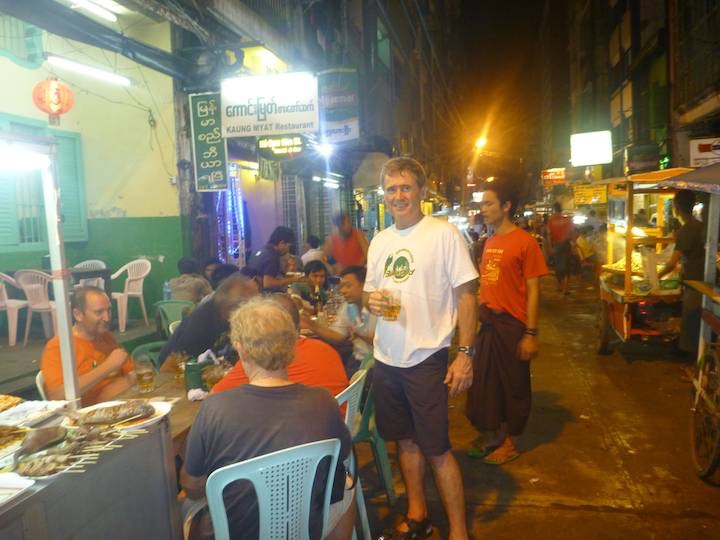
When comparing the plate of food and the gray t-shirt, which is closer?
the gray t-shirt

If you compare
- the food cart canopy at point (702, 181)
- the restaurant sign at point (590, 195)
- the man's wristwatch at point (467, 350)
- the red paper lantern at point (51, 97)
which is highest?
the red paper lantern at point (51, 97)

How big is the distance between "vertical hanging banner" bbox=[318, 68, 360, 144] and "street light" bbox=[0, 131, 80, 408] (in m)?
8.46

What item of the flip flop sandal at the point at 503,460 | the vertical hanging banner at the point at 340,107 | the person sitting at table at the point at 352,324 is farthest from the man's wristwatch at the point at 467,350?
the vertical hanging banner at the point at 340,107

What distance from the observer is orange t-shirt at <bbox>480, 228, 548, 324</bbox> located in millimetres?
4340

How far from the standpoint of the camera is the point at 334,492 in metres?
2.48

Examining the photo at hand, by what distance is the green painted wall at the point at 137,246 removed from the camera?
9.37 m

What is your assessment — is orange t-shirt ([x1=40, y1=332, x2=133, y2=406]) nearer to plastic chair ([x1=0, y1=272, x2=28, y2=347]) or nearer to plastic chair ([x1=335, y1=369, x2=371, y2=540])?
plastic chair ([x1=335, y1=369, x2=371, y2=540])

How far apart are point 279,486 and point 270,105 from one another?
662 cm

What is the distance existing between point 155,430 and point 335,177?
15.1 m

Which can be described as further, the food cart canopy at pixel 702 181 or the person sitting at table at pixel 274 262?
the person sitting at table at pixel 274 262

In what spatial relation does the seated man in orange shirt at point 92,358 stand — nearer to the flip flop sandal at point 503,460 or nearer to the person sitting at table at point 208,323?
the person sitting at table at point 208,323

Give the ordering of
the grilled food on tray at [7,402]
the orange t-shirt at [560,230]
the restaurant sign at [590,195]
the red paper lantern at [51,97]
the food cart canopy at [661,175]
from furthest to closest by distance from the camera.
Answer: the restaurant sign at [590,195] → the orange t-shirt at [560,230] → the red paper lantern at [51,97] → the food cart canopy at [661,175] → the grilled food on tray at [7,402]

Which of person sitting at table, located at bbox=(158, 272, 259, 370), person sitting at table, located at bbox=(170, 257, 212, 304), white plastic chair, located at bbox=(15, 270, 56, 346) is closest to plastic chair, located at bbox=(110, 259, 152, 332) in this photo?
white plastic chair, located at bbox=(15, 270, 56, 346)

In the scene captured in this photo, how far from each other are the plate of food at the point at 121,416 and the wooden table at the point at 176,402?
0.19 metres
